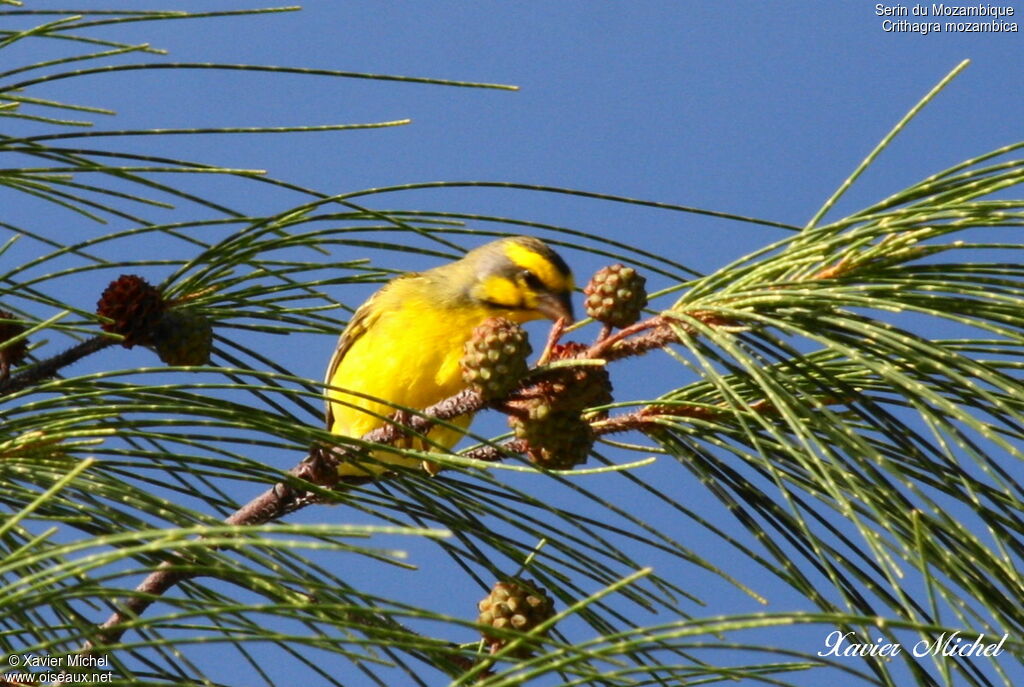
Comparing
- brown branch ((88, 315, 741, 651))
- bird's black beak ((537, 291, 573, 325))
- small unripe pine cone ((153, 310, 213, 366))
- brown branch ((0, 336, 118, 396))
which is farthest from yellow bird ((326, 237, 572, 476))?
brown branch ((0, 336, 118, 396))

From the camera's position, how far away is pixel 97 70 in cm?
215

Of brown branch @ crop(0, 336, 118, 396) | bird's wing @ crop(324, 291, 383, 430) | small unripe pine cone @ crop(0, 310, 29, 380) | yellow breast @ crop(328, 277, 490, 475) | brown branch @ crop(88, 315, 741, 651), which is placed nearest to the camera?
brown branch @ crop(88, 315, 741, 651)

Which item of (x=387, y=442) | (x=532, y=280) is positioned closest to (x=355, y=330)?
(x=532, y=280)

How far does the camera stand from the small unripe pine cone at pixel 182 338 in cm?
236

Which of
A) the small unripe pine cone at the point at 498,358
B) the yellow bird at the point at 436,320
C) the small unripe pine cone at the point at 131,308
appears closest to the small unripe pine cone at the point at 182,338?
the small unripe pine cone at the point at 131,308

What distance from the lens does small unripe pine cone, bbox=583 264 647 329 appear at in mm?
2033

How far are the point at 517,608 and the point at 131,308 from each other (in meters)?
0.87

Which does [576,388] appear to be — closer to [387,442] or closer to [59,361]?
[387,442]

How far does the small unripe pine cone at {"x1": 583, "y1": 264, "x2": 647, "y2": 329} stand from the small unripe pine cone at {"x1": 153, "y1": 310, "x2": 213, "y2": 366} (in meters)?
0.75

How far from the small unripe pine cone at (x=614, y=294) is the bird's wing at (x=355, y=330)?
1709mm

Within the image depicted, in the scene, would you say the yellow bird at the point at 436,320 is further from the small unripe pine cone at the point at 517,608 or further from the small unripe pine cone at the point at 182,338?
the small unripe pine cone at the point at 517,608

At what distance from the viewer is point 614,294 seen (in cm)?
204

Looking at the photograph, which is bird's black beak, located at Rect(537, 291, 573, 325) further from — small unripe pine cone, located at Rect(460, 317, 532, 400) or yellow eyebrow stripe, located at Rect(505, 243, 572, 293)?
small unripe pine cone, located at Rect(460, 317, 532, 400)

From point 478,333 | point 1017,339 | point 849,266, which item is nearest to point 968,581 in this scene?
point 1017,339
